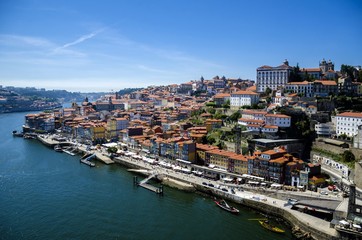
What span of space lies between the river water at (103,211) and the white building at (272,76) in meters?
23.5

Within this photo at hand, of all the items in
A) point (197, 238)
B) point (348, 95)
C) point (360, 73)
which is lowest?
point (197, 238)

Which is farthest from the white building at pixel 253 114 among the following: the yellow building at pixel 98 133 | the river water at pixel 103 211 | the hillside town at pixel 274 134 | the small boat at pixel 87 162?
the yellow building at pixel 98 133

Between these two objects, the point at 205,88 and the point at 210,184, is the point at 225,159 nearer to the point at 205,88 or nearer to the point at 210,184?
the point at 210,184

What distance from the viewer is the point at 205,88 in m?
71.4

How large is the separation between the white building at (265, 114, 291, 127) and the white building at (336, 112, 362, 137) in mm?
4324

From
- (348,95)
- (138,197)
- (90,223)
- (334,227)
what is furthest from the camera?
(348,95)

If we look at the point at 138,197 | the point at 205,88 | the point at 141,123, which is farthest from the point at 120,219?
the point at 205,88

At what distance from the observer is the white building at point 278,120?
98.8ft

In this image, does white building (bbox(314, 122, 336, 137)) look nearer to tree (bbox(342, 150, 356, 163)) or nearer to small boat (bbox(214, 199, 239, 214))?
tree (bbox(342, 150, 356, 163))

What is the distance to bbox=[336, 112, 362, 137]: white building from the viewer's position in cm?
2622

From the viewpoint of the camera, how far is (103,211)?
20047mm

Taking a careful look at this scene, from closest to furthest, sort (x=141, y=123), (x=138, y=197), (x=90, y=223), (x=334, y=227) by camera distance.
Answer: (x=334, y=227), (x=90, y=223), (x=138, y=197), (x=141, y=123)

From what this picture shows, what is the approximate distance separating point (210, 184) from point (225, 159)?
12.2ft

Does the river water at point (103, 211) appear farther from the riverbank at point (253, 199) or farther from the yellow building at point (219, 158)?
the yellow building at point (219, 158)
